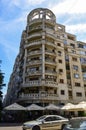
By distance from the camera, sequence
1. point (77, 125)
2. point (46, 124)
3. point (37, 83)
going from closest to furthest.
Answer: point (77, 125) → point (46, 124) → point (37, 83)

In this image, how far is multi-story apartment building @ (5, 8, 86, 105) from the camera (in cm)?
3966

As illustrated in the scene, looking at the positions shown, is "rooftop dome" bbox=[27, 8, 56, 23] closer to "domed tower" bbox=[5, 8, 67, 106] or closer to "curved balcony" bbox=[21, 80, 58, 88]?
"domed tower" bbox=[5, 8, 67, 106]

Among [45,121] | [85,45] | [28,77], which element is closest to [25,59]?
[28,77]

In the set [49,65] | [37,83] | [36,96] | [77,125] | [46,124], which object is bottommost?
[46,124]

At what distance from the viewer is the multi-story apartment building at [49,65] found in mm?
39656

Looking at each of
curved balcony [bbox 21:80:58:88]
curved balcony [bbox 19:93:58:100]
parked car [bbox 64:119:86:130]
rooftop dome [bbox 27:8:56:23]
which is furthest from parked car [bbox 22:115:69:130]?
rooftop dome [bbox 27:8:56:23]

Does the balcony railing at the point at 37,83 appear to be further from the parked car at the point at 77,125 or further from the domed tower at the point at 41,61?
the parked car at the point at 77,125

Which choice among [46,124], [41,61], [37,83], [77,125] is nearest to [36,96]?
[37,83]

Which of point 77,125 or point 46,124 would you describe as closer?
point 77,125

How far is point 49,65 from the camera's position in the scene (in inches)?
1730

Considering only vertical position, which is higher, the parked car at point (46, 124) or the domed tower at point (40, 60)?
the domed tower at point (40, 60)

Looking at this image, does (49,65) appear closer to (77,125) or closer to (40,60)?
(40,60)

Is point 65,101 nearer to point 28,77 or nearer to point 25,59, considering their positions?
point 28,77

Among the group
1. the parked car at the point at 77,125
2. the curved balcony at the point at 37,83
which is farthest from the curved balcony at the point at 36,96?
the parked car at the point at 77,125
